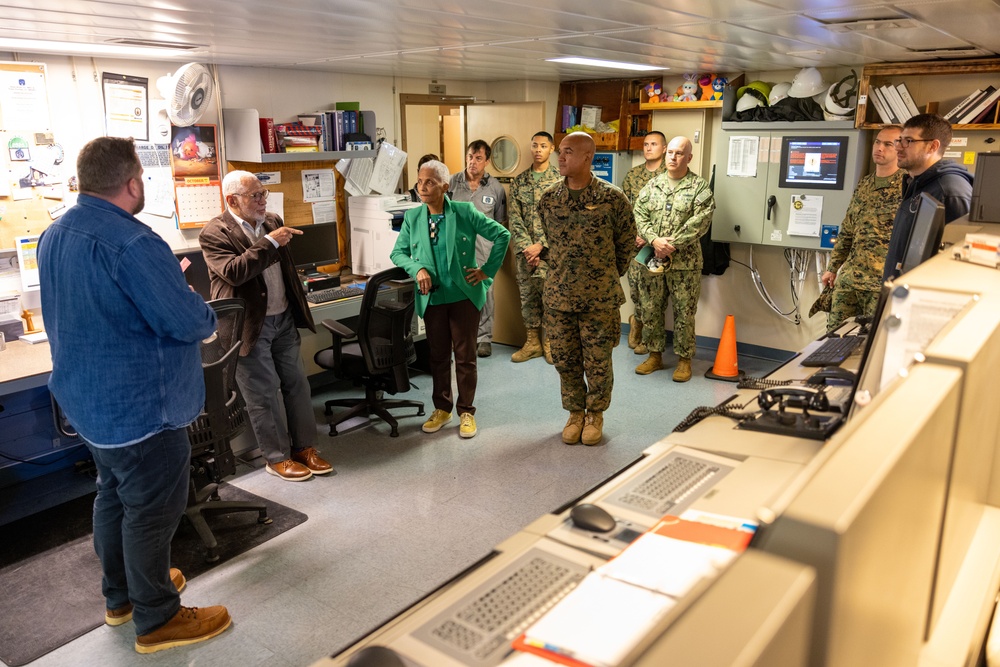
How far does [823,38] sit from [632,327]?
9.74 feet

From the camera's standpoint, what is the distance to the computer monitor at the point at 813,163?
4.99m

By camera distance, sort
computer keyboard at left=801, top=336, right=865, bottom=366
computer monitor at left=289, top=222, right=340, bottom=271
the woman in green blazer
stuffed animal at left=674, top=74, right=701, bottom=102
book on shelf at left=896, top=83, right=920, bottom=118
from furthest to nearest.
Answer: stuffed animal at left=674, top=74, right=701, bottom=102 → computer monitor at left=289, top=222, right=340, bottom=271 → book on shelf at left=896, top=83, right=920, bottom=118 → the woman in green blazer → computer keyboard at left=801, top=336, right=865, bottom=366

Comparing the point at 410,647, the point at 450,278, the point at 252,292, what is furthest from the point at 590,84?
the point at 410,647

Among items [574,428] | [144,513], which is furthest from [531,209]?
[144,513]

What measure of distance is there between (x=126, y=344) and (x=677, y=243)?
151 inches

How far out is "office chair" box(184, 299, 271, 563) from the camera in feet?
10.0

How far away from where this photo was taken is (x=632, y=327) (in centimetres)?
606

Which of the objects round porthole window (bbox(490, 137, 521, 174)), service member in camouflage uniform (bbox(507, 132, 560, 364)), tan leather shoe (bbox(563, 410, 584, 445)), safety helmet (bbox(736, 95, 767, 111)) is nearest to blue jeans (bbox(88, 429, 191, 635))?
tan leather shoe (bbox(563, 410, 584, 445))

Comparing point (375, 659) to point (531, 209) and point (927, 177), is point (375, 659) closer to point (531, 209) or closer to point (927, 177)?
point (927, 177)

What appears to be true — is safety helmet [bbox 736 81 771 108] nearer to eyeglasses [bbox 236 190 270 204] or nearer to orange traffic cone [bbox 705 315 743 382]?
orange traffic cone [bbox 705 315 743 382]

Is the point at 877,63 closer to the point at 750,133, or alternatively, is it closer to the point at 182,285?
the point at 750,133

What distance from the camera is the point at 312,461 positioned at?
154 inches

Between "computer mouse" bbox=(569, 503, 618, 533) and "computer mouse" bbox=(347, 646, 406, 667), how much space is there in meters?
0.56

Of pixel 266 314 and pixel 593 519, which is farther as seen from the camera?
pixel 266 314
